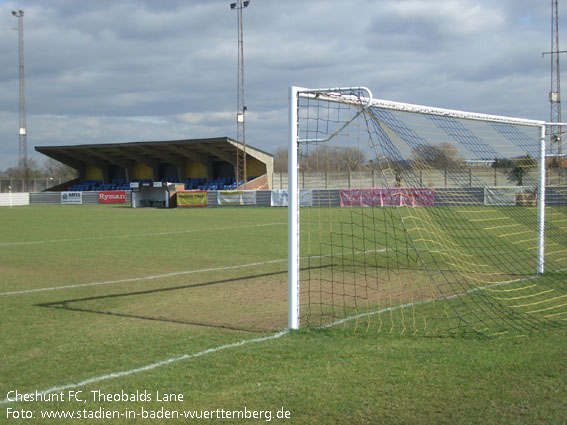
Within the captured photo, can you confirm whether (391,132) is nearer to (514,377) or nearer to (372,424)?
(514,377)

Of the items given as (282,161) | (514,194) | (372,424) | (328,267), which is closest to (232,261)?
(328,267)

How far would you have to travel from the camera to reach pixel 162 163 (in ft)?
201

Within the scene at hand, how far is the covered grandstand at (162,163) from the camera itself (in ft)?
177

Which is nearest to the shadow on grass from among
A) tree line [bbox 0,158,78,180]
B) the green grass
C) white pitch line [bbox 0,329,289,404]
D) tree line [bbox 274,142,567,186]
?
the green grass

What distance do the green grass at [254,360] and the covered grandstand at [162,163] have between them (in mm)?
42932

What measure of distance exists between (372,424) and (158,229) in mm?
18806

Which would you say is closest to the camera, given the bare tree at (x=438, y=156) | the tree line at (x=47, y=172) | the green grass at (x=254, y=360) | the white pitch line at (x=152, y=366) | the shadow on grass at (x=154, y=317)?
the green grass at (x=254, y=360)

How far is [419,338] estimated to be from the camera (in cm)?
602

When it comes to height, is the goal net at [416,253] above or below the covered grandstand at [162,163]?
below

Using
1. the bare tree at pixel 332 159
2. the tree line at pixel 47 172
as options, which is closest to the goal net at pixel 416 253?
the bare tree at pixel 332 159

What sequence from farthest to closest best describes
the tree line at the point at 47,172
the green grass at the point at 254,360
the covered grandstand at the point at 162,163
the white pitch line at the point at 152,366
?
the tree line at the point at 47,172 → the covered grandstand at the point at 162,163 → the white pitch line at the point at 152,366 → the green grass at the point at 254,360

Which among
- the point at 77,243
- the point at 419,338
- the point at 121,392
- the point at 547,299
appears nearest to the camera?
the point at 121,392

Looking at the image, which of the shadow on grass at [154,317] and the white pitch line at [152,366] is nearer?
the white pitch line at [152,366]

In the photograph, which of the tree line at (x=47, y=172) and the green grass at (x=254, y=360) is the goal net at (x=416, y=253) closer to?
the green grass at (x=254, y=360)
